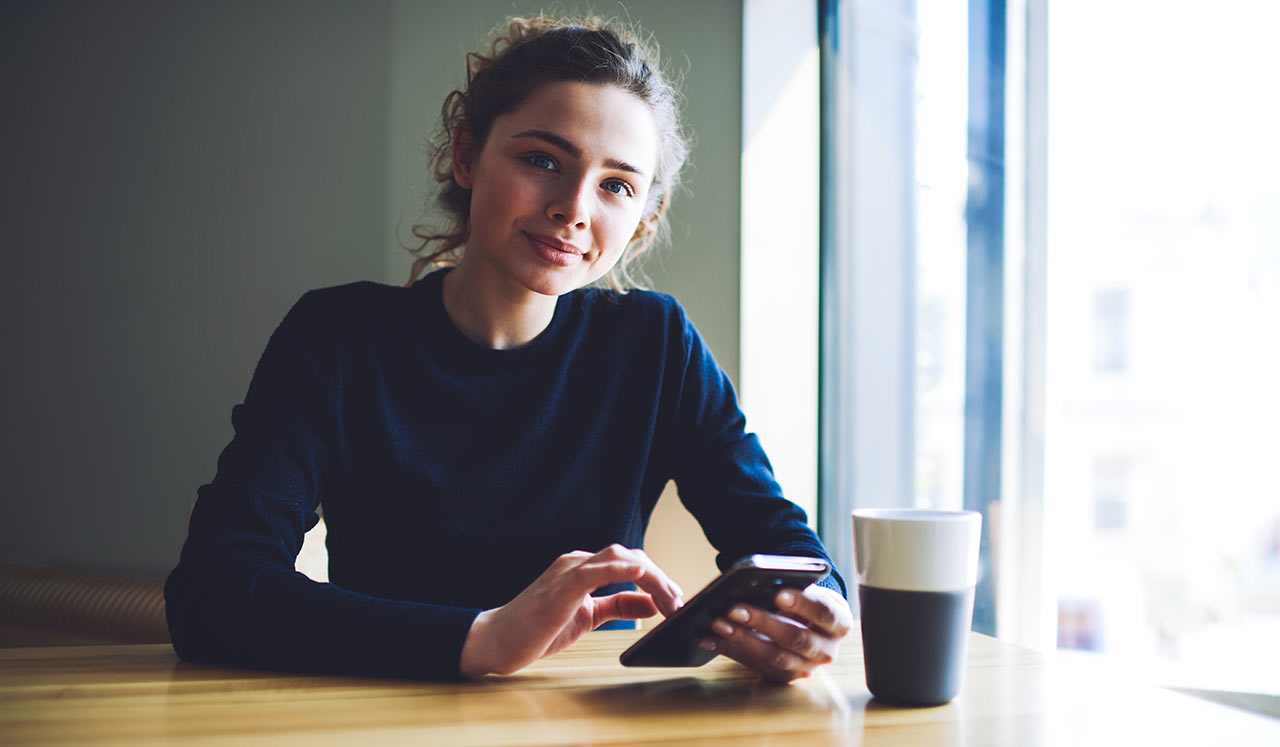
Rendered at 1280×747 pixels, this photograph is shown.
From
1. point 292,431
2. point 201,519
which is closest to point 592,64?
point 292,431

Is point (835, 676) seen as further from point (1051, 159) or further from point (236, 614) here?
point (1051, 159)

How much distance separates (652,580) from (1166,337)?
99cm

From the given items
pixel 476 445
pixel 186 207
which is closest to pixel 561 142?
pixel 476 445

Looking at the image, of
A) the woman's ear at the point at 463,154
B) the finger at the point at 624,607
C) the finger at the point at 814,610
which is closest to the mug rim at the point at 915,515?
the finger at the point at 814,610

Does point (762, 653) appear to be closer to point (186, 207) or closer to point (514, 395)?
point (514, 395)

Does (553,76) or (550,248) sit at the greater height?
(553,76)

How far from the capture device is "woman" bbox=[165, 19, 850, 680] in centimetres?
101

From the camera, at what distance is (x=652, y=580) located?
74cm

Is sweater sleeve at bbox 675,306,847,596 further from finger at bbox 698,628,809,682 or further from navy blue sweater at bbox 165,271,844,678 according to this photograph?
finger at bbox 698,628,809,682

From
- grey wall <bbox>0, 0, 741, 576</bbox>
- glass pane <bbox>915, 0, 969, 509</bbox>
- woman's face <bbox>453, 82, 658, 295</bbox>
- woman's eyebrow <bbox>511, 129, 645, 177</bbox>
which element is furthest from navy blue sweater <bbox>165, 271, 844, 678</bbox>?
grey wall <bbox>0, 0, 741, 576</bbox>

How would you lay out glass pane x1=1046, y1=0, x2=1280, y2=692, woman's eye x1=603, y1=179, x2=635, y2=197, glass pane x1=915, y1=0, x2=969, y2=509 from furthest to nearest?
glass pane x1=915, y1=0, x2=969, y2=509 → glass pane x1=1046, y1=0, x2=1280, y2=692 → woman's eye x1=603, y1=179, x2=635, y2=197

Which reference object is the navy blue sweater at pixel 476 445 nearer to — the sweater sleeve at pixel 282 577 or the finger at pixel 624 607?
the sweater sleeve at pixel 282 577

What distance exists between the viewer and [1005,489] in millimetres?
1449

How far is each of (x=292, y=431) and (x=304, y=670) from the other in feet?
1.06
